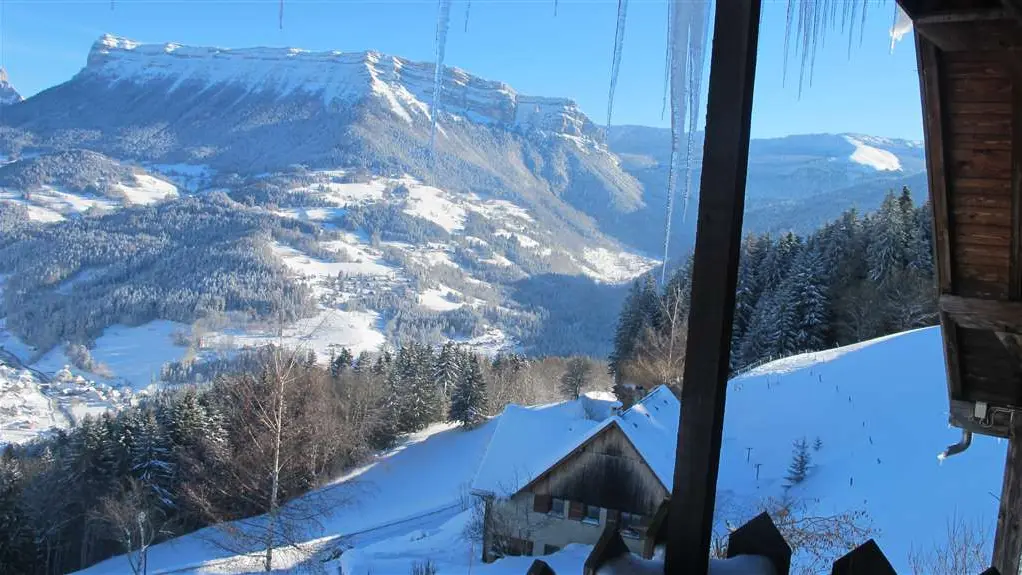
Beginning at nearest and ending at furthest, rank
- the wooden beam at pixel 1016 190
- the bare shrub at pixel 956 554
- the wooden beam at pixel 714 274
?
the wooden beam at pixel 714 274, the wooden beam at pixel 1016 190, the bare shrub at pixel 956 554

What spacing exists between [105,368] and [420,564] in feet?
271

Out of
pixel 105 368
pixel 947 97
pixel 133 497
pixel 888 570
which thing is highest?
pixel 947 97

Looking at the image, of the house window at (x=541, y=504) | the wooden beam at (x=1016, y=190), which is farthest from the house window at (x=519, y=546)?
the wooden beam at (x=1016, y=190)

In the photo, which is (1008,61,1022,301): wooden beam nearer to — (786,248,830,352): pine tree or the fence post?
the fence post

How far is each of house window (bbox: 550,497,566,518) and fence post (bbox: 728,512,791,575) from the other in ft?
36.0

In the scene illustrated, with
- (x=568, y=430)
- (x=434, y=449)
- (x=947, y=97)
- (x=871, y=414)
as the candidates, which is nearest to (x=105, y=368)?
(x=434, y=449)

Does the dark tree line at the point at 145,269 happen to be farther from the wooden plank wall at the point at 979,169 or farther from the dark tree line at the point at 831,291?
the wooden plank wall at the point at 979,169

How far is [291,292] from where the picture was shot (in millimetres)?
106750

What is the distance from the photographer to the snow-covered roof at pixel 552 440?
11.6 metres

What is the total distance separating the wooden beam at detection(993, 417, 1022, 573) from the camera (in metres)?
3.90

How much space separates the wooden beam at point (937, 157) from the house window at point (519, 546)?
9204mm

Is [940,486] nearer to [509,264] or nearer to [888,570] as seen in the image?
[888,570]

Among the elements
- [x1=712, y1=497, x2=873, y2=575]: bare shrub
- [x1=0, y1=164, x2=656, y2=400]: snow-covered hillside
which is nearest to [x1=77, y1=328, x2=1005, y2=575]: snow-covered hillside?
[x1=712, y1=497, x2=873, y2=575]: bare shrub

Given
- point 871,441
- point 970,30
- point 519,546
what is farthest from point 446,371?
point 970,30
